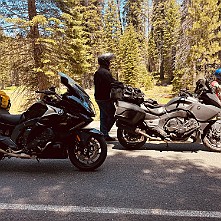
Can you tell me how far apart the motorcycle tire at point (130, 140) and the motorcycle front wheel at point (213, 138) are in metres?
1.27

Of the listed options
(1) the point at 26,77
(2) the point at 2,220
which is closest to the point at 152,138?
(2) the point at 2,220

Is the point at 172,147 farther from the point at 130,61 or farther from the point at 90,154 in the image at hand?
the point at 130,61

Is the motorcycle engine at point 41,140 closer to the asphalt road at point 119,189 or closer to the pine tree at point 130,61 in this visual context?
the asphalt road at point 119,189

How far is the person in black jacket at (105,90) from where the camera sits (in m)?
7.18

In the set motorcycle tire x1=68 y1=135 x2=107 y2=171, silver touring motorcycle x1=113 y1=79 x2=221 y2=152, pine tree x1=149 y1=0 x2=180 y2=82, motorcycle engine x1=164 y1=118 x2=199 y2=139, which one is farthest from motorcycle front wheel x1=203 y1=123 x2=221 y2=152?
pine tree x1=149 y1=0 x2=180 y2=82

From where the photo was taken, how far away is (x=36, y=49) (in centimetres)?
1345

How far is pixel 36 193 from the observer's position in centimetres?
432

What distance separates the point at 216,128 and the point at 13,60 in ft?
33.5

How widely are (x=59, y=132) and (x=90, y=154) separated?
63 centimetres

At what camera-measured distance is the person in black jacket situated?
23.6ft

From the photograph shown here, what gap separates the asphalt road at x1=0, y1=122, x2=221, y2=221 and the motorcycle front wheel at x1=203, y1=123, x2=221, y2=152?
0.60 ft

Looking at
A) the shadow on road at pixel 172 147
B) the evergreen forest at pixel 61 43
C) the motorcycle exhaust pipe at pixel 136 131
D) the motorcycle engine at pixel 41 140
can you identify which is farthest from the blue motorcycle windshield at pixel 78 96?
the evergreen forest at pixel 61 43

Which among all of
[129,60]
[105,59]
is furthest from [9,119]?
[129,60]

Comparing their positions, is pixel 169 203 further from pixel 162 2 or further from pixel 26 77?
pixel 162 2
